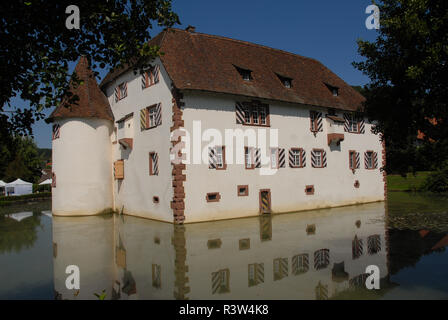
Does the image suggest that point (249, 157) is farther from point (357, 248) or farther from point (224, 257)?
point (224, 257)

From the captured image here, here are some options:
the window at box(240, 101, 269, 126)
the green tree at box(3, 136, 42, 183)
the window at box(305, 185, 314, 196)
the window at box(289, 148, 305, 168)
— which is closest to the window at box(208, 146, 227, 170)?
the window at box(240, 101, 269, 126)

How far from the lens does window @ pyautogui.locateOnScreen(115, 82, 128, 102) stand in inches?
837

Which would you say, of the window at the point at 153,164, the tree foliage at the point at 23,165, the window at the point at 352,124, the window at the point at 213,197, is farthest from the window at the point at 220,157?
the tree foliage at the point at 23,165

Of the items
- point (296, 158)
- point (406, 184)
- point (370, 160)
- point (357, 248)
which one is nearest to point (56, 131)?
point (296, 158)

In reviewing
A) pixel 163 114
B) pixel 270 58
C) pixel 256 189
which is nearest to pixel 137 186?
pixel 163 114

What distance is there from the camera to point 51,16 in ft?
23.0

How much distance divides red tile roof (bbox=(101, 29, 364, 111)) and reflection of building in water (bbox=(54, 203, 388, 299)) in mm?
6785

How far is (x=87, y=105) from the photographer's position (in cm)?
2173

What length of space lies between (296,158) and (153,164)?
7.90 m

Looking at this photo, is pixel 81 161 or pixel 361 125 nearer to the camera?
pixel 81 161

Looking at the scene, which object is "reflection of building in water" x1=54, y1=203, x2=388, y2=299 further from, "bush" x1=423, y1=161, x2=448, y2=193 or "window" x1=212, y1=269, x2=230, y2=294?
"bush" x1=423, y1=161, x2=448, y2=193

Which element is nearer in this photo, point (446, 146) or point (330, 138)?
point (446, 146)
